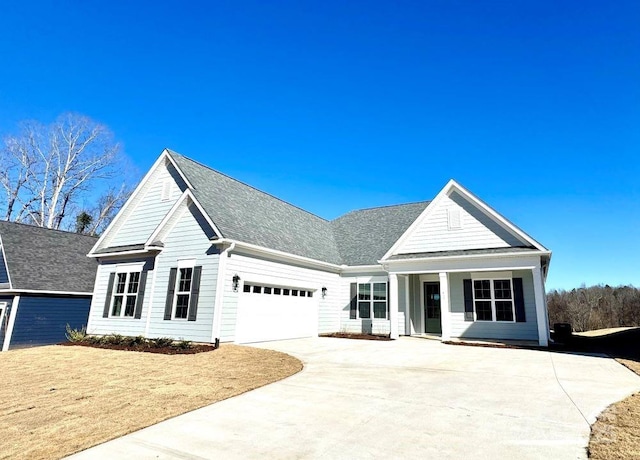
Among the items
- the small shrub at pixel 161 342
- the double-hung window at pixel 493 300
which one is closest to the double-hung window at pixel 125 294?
the small shrub at pixel 161 342

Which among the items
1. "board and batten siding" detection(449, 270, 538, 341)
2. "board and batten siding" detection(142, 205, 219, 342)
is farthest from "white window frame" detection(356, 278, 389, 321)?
"board and batten siding" detection(142, 205, 219, 342)

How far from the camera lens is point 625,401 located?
545cm

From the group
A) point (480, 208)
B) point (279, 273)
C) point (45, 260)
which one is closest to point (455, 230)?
point (480, 208)

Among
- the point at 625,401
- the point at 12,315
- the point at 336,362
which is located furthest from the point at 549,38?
the point at 12,315

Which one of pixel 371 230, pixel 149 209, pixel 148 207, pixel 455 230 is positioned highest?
pixel 371 230

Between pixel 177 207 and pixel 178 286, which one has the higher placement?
pixel 177 207

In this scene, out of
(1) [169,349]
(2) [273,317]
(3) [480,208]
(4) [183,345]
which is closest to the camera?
(1) [169,349]

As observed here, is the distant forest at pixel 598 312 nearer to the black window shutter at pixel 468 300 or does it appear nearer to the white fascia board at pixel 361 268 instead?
the black window shutter at pixel 468 300

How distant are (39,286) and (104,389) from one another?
46.5 ft

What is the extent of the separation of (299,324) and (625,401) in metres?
11.9

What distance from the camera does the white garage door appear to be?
13102mm

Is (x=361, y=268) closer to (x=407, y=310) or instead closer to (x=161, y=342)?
(x=407, y=310)

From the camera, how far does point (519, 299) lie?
46.4ft

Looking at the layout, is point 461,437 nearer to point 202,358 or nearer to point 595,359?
point 202,358
